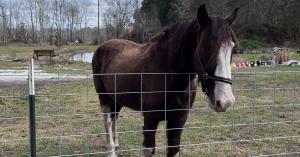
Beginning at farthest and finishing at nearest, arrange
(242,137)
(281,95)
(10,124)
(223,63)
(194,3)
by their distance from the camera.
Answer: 1. (194,3)
2. (281,95)
3. (10,124)
4. (242,137)
5. (223,63)

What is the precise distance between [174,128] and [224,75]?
120cm

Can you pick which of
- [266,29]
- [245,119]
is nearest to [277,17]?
[266,29]

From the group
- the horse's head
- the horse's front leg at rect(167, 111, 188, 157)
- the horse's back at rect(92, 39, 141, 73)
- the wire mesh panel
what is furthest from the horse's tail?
the horse's head

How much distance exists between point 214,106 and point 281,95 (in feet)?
28.0

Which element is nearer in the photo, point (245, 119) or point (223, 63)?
point (223, 63)

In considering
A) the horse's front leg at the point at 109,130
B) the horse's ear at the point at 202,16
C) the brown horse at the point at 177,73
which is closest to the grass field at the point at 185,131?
the horse's front leg at the point at 109,130

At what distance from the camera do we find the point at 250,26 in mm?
51812

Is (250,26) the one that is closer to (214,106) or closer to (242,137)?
(242,137)

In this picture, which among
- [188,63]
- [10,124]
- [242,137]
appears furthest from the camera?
[10,124]

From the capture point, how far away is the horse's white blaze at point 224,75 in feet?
11.1

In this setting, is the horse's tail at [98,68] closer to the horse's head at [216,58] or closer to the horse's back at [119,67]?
the horse's back at [119,67]

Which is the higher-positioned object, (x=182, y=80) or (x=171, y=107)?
(x=182, y=80)

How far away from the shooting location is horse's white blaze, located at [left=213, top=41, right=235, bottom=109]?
339 cm

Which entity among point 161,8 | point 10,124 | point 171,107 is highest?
point 161,8
